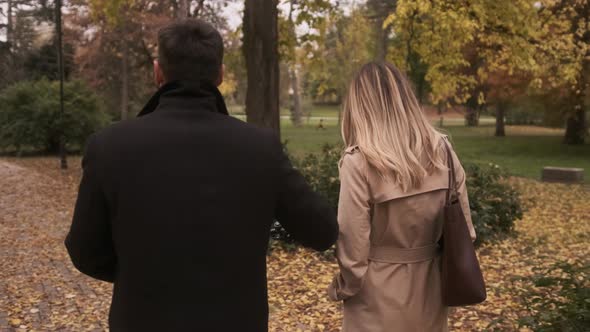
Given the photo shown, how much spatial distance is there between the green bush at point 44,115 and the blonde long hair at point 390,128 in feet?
67.6

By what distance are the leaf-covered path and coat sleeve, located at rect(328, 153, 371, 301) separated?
4.82ft

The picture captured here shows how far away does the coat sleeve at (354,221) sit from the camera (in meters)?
2.43

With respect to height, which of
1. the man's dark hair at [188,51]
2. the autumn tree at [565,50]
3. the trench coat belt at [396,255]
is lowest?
the trench coat belt at [396,255]

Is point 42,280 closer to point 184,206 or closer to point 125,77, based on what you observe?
point 184,206

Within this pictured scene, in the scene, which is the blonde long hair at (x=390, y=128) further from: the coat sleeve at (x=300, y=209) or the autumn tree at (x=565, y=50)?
the autumn tree at (x=565, y=50)

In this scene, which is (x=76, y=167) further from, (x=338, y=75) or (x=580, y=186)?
(x=338, y=75)

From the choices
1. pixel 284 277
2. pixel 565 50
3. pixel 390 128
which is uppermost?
pixel 565 50

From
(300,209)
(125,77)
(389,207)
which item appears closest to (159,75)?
(300,209)

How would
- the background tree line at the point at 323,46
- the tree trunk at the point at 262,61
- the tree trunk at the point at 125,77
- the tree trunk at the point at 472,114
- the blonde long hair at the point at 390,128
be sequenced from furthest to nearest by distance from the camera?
1. the tree trunk at the point at 472,114
2. the tree trunk at the point at 125,77
3. the background tree line at the point at 323,46
4. the tree trunk at the point at 262,61
5. the blonde long hair at the point at 390,128

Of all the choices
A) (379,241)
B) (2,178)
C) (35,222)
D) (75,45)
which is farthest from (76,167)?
(379,241)

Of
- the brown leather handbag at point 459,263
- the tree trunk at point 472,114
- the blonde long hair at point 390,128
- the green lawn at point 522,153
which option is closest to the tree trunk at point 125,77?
the green lawn at point 522,153

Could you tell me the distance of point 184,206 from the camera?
175 centimetres

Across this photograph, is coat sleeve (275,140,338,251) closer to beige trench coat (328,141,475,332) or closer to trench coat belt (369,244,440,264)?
beige trench coat (328,141,475,332)

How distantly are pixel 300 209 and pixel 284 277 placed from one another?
4535 millimetres
